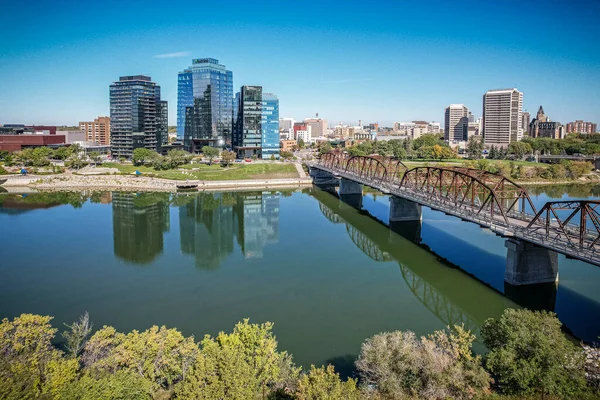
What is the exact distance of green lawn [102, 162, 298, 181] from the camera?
272 feet

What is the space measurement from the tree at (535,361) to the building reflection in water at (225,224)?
22514mm

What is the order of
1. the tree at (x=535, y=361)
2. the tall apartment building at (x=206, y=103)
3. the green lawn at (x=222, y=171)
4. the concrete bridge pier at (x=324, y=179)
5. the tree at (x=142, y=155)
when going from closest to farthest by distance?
1. the tree at (x=535, y=361)
2. the green lawn at (x=222, y=171)
3. the concrete bridge pier at (x=324, y=179)
4. the tree at (x=142, y=155)
5. the tall apartment building at (x=206, y=103)

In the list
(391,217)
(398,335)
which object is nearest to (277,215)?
(391,217)

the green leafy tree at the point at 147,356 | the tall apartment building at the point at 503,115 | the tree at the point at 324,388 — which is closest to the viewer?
the tree at the point at 324,388

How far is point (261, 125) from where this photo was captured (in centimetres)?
10756

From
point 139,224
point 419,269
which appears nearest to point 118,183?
point 139,224

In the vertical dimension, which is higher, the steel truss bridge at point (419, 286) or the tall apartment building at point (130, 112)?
the tall apartment building at point (130, 112)

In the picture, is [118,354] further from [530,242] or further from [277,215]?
[277,215]

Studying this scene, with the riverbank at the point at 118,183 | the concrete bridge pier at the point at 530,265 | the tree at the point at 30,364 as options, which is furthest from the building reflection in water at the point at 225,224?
the concrete bridge pier at the point at 530,265

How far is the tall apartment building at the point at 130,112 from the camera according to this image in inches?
3969

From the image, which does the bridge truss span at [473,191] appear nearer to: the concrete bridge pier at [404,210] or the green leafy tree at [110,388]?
the concrete bridge pier at [404,210]

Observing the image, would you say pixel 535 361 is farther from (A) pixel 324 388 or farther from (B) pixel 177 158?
(B) pixel 177 158

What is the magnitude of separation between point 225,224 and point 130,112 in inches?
2482

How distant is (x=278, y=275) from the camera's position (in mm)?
31031
